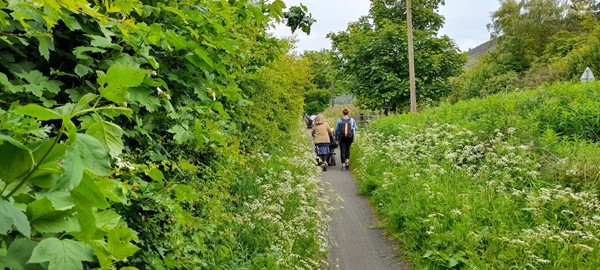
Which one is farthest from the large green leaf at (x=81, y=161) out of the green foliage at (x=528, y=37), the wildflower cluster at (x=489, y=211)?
the green foliage at (x=528, y=37)

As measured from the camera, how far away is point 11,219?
0.66m

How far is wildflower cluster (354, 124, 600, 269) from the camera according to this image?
12.9ft

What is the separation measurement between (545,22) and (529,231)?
35.2 m

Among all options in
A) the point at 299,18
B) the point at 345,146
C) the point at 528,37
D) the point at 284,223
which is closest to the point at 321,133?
the point at 345,146

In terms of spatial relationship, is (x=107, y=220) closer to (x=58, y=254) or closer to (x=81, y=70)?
(x=58, y=254)

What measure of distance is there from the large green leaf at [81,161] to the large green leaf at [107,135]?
0.17ft

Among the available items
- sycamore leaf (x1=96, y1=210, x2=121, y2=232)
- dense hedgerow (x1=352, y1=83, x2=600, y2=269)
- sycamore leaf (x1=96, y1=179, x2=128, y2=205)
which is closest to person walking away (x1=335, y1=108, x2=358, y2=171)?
dense hedgerow (x1=352, y1=83, x2=600, y2=269)

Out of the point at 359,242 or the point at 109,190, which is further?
the point at 359,242

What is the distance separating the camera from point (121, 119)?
1.71m

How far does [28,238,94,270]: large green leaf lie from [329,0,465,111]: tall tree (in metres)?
18.9

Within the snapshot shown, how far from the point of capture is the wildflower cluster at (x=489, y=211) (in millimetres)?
3930

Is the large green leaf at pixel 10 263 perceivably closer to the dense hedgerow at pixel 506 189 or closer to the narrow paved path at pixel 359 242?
the dense hedgerow at pixel 506 189

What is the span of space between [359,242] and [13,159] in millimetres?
5579

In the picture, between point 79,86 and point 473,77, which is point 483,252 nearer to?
point 79,86
